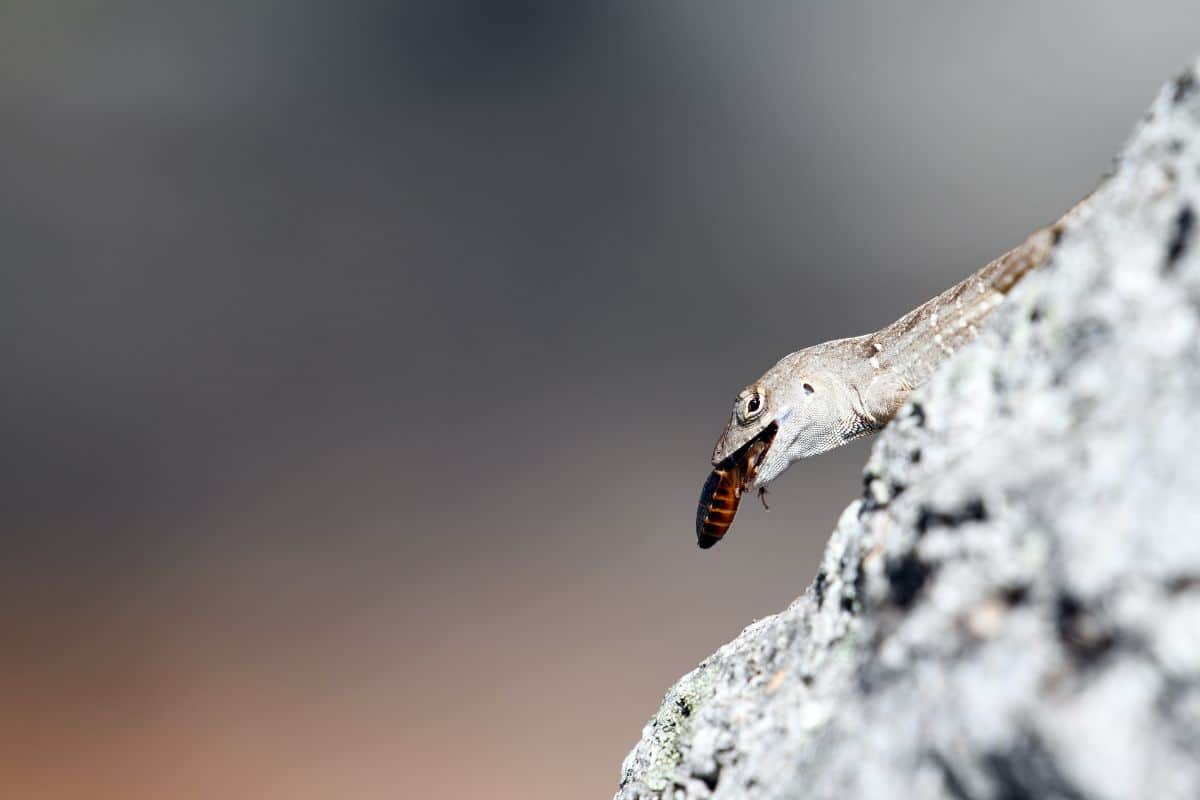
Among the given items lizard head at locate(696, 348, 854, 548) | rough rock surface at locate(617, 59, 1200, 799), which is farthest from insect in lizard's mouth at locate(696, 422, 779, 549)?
rough rock surface at locate(617, 59, 1200, 799)

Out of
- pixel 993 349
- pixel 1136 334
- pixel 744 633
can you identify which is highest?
pixel 744 633

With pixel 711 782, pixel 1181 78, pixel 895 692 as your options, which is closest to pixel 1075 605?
pixel 895 692

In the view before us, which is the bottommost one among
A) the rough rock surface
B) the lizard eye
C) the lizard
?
the rough rock surface

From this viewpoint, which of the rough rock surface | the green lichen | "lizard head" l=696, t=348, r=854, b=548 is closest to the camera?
the rough rock surface

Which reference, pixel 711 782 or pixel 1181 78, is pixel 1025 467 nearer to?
pixel 1181 78

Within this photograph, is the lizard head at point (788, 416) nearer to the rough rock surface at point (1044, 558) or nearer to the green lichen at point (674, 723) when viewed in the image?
the green lichen at point (674, 723)

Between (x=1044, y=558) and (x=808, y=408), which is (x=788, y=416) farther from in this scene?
(x=1044, y=558)

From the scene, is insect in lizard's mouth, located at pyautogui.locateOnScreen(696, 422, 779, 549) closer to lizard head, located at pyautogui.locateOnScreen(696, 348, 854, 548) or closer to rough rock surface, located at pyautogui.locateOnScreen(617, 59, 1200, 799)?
lizard head, located at pyautogui.locateOnScreen(696, 348, 854, 548)
